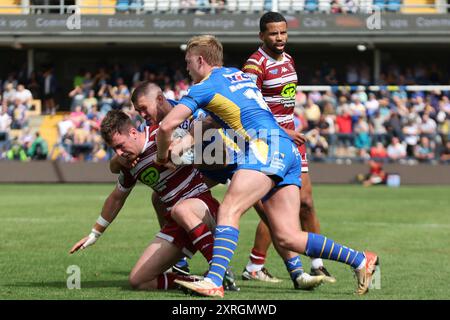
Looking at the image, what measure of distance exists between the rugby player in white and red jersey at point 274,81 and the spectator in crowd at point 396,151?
18.3 m

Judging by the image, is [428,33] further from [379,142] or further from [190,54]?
[190,54]

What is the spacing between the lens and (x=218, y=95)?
8.02 metres

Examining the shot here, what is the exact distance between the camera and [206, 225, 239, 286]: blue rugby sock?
7879mm

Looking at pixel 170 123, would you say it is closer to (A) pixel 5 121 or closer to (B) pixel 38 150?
(B) pixel 38 150

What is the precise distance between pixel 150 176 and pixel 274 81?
1816mm

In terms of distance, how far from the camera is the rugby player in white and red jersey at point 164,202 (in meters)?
8.54

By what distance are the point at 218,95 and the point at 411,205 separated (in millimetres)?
12394

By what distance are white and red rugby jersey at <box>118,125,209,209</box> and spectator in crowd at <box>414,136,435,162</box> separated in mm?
19823

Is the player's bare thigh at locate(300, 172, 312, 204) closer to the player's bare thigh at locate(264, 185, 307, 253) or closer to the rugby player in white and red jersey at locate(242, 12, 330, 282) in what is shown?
the rugby player in white and red jersey at locate(242, 12, 330, 282)

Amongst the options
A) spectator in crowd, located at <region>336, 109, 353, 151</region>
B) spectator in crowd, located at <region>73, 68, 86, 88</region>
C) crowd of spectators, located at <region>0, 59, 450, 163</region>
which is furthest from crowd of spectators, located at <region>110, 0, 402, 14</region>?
spectator in crowd, located at <region>336, 109, 353, 151</region>

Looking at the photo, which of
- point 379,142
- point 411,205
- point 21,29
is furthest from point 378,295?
point 21,29

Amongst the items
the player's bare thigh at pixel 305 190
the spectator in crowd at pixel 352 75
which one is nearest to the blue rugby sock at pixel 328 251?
the player's bare thigh at pixel 305 190

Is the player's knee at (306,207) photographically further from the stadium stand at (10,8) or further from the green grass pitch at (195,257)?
the stadium stand at (10,8)
